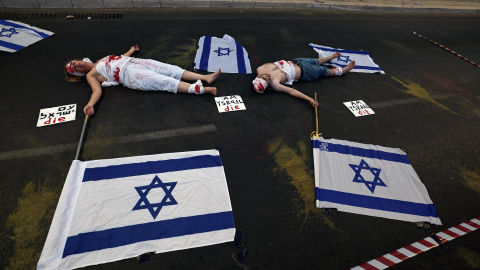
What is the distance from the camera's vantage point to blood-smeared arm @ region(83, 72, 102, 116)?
261 cm

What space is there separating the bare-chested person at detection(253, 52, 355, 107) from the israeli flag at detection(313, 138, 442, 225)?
2.90 ft

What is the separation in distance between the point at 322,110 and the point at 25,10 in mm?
6666

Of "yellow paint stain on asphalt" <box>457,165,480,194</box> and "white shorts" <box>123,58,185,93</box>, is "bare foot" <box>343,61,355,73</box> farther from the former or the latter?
"white shorts" <box>123,58,185,93</box>

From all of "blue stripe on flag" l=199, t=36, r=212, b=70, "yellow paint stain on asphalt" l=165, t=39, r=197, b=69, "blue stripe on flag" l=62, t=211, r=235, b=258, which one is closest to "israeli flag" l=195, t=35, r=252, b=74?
"blue stripe on flag" l=199, t=36, r=212, b=70

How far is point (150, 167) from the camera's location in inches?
85.0

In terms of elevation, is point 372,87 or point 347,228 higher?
point 372,87

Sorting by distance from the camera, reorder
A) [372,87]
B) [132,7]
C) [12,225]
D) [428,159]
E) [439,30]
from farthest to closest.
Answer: [439,30], [132,7], [372,87], [428,159], [12,225]

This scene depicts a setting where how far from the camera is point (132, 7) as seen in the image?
5379 millimetres

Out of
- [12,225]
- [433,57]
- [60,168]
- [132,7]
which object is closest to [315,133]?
[60,168]

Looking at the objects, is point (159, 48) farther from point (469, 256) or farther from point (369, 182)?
point (469, 256)

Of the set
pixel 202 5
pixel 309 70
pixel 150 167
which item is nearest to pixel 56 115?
pixel 150 167

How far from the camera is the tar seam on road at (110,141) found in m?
2.22

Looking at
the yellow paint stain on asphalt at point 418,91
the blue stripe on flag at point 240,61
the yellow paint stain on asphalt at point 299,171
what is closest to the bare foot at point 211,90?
the blue stripe on flag at point 240,61

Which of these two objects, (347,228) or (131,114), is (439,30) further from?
(131,114)
